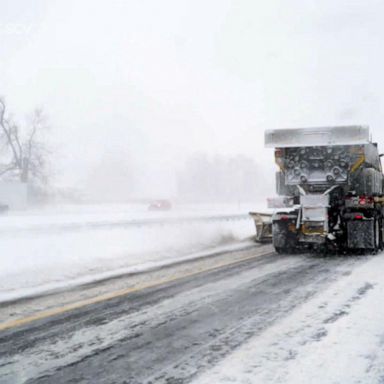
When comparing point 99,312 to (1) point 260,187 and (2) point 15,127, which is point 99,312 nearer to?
(2) point 15,127

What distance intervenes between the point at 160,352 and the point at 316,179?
948 centimetres

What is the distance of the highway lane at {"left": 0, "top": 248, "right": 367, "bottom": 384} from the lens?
13.7 feet

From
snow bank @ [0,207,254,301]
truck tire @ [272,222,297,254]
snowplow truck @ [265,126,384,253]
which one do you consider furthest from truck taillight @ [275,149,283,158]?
snow bank @ [0,207,254,301]

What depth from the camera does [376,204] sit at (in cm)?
1337

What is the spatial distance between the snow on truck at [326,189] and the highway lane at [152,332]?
4.22 m

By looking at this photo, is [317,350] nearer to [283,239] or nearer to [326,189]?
[283,239]

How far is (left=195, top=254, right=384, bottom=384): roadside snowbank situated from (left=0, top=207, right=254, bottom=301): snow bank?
4.17 m

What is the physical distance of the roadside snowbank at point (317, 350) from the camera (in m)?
4.01

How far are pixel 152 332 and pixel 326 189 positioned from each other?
8.87 meters

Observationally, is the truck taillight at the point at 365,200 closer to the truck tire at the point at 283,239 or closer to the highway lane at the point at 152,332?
the truck tire at the point at 283,239

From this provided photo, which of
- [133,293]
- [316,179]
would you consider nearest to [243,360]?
[133,293]

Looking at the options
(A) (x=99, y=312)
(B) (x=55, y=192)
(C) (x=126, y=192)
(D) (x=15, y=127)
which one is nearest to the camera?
(A) (x=99, y=312)

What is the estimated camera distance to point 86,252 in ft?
43.5

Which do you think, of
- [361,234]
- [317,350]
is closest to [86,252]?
[361,234]
